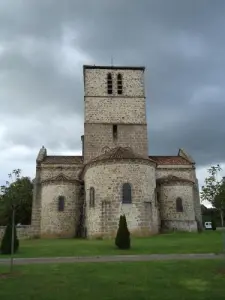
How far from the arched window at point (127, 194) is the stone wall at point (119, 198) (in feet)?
0.90

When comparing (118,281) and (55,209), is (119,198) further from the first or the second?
(118,281)

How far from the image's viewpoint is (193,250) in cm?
1955

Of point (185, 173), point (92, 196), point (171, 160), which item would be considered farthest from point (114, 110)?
point (92, 196)

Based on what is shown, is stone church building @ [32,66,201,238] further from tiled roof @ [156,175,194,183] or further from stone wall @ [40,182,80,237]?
tiled roof @ [156,175,194,183]

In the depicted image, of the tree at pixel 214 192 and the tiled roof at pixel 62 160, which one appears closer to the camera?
the tree at pixel 214 192

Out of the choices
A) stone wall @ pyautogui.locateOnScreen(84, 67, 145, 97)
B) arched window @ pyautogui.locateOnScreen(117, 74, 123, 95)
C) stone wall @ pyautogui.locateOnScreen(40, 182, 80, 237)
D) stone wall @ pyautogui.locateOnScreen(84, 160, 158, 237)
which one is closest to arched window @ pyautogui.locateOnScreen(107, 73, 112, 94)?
stone wall @ pyautogui.locateOnScreen(84, 67, 145, 97)

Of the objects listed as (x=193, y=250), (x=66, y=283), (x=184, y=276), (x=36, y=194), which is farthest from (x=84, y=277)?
(x=36, y=194)

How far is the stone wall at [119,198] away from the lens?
29.5 meters

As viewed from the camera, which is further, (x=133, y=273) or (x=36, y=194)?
(x=36, y=194)

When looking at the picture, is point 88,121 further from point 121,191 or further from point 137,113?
point 121,191

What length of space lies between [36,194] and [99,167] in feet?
37.4

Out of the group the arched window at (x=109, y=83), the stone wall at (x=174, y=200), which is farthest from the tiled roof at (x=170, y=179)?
the arched window at (x=109, y=83)

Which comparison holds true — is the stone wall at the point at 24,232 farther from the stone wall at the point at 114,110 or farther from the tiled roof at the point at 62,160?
the stone wall at the point at 114,110

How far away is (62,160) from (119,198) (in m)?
14.6
